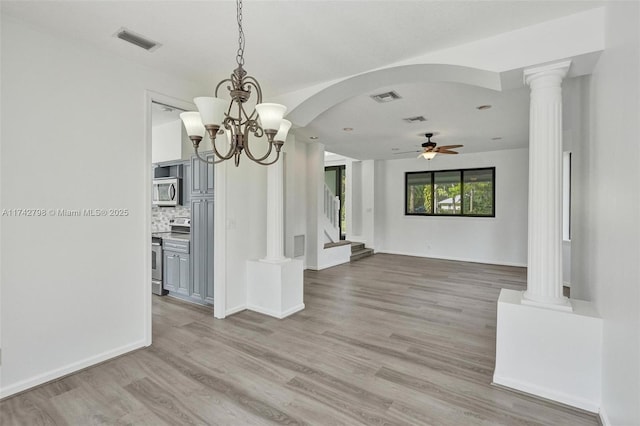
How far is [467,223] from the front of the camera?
25.9 ft

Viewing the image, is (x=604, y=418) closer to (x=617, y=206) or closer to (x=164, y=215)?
(x=617, y=206)

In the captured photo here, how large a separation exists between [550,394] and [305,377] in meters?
1.78

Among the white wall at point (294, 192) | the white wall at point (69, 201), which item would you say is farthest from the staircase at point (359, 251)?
the white wall at point (69, 201)

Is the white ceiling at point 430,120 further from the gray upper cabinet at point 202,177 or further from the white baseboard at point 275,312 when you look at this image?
the white baseboard at point 275,312

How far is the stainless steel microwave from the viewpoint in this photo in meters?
5.21

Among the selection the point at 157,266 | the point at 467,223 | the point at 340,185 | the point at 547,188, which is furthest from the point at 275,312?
the point at 340,185

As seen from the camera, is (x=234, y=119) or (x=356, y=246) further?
(x=356, y=246)

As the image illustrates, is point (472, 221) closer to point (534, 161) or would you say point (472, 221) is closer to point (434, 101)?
point (434, 101)

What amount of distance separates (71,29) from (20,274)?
1.90 m

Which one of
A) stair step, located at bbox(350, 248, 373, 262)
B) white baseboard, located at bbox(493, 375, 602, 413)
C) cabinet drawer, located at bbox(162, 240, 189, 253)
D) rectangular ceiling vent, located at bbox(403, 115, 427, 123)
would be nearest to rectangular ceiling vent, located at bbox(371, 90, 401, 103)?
rectangular ceiling vent, located at bbox(403, 115, 427, 123)

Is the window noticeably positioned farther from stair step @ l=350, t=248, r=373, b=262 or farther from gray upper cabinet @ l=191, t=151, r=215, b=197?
gray upper cabinet @ l=191, t=151, r=215, b=197

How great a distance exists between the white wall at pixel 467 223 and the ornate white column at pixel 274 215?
5.45 meters

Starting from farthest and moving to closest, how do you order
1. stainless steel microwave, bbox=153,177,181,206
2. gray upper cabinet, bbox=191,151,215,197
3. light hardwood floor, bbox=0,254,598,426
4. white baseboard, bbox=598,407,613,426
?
stainless steel microwave, bbox=153,177,181,206 → gray upper cabinet, bbox=191,151,215,197 → light hardwood floor, bbox=0,254,598,426 → white baseboard, bbox=598,407,613,426

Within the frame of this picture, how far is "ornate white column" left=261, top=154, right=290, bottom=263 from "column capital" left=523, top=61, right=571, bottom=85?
8.98ft
